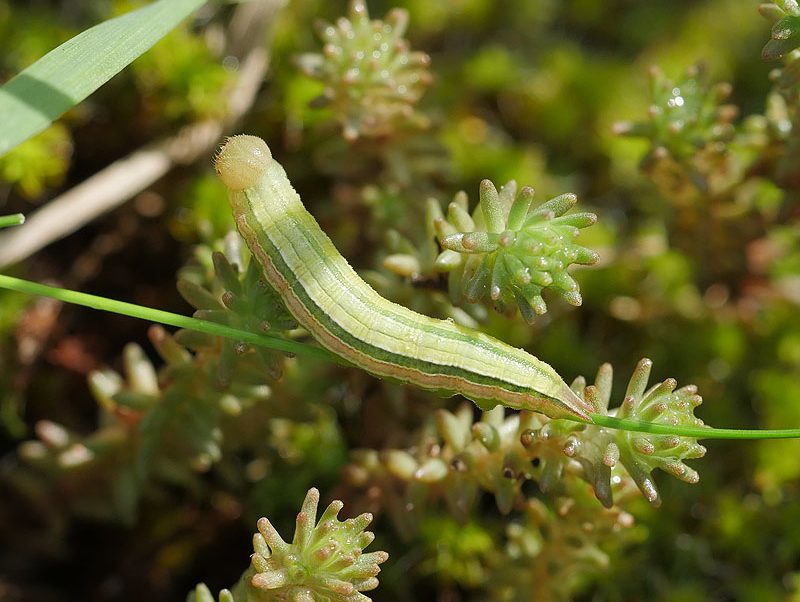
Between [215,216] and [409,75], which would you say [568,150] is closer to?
[409,75]

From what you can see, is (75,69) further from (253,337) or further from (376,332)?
(376,332)

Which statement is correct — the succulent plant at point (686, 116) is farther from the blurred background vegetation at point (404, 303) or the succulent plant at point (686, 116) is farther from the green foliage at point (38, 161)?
the green foliage at point (38, 161)

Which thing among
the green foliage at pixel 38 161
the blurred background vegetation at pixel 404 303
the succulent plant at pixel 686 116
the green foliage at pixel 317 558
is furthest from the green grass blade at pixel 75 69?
the succulent plant at pixel 686 116

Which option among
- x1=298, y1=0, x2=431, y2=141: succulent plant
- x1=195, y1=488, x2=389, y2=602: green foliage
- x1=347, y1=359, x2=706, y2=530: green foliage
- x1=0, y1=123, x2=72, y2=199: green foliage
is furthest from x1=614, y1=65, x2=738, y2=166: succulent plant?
x1=0, y1=123, x2=72, y2=199: green foliage

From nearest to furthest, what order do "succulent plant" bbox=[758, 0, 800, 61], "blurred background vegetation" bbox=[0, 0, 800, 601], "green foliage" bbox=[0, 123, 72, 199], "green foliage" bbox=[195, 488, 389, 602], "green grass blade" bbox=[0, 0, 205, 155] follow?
"green foliage" bbox=[195, 488, 389, 602] < "green grass blade" bbox=[0, 0, 205, 155] < "succulent plant" bbox=[758, 0, 800, 61] < "blurred background vegetation" bbox=[0, 0, 800, 601] < "green foliage" bbox=[0, 123, 72, 199]

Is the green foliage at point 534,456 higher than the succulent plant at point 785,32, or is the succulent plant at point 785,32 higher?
the succulent plant at point 785,32

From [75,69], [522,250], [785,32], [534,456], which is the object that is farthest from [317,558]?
[785,32]

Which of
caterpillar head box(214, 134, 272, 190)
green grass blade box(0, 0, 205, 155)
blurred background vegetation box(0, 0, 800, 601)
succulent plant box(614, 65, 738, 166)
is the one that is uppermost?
green grass blade box(0, 0, 205, 155)

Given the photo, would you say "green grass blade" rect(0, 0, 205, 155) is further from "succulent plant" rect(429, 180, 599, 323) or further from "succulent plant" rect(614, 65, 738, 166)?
"succulent plant" rect(614, 65, 738, 166)
